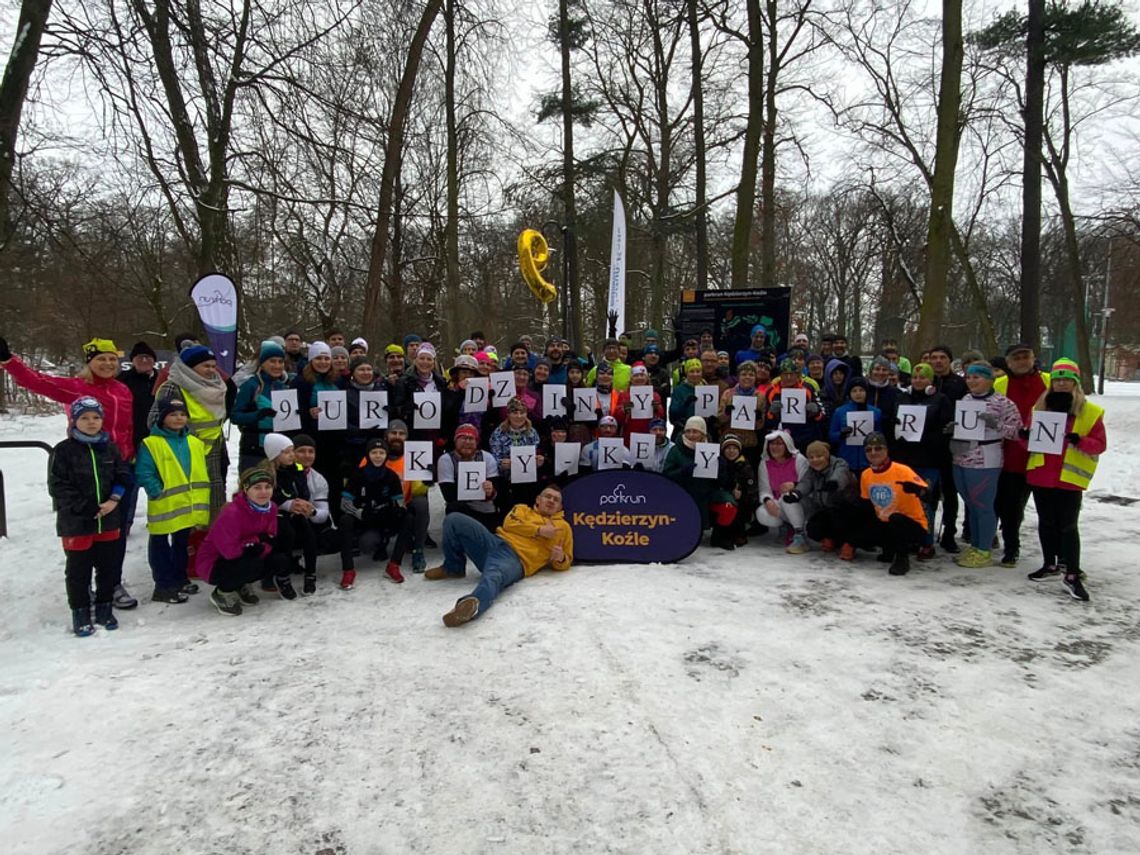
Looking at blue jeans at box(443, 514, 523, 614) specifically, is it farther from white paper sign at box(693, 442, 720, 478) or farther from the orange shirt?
the orange shirt

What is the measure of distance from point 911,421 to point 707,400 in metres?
2.00

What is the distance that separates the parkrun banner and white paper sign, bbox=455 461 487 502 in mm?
770

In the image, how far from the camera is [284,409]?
6020 mm

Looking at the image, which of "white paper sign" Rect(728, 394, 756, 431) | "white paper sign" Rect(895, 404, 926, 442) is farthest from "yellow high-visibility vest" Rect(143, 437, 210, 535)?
"white paper sign" Rect(895, 404, 926, 442)

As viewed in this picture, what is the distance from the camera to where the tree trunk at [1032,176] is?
13414 millimetres

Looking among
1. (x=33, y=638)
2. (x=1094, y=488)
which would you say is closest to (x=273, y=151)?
(x=33, y=638)

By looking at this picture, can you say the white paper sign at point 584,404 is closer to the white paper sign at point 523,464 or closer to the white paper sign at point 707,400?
the white paper sign at point 523,464

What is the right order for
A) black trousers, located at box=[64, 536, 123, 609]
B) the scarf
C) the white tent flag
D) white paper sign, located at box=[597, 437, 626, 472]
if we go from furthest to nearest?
the white tent flag < white paper sign, located at box=[597, 437, 626, 472] < the scarf < black trousers, located at box=[64, 536, 123, 609]

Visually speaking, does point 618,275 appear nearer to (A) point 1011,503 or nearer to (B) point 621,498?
(B) point 621,498

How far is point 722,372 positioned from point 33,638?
674cm

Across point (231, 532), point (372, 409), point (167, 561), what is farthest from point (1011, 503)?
point (167, 561)

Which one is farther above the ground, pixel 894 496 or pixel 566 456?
pixel 566 456

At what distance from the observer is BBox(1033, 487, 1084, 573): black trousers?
5219 mm

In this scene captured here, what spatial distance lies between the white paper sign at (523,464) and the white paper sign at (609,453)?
0.68 m
